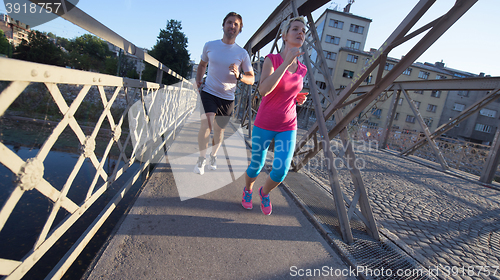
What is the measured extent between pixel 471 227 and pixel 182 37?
141 feet

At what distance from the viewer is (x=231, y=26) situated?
3010 mm

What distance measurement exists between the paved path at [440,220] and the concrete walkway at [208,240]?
114 centimetres

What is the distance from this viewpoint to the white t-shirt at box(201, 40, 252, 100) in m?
3.05

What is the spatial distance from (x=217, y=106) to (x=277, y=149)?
133 centimetres

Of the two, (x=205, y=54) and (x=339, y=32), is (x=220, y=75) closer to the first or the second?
(x=205, y=54)

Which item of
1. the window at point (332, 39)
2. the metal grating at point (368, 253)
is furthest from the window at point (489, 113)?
the metal grating at point (368, 253)

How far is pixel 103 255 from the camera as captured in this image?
1.54 meters

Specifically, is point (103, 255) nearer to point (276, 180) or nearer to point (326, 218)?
point (276, 180)

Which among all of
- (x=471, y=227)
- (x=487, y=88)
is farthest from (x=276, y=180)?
(x=487, y=88)

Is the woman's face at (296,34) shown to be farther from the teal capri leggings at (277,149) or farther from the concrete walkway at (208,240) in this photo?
the concrete walkway at (208,240)

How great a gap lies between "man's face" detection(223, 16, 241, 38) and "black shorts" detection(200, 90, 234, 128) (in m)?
0.84

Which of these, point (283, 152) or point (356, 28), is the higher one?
point (356, 28)

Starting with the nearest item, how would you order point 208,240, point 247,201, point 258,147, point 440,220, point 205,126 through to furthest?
point 208,240 < point 258,147 < point 247,201 < point 205,126 < point 440,220

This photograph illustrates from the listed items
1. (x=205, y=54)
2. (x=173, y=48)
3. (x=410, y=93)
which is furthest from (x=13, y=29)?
(x=410, y=93)
